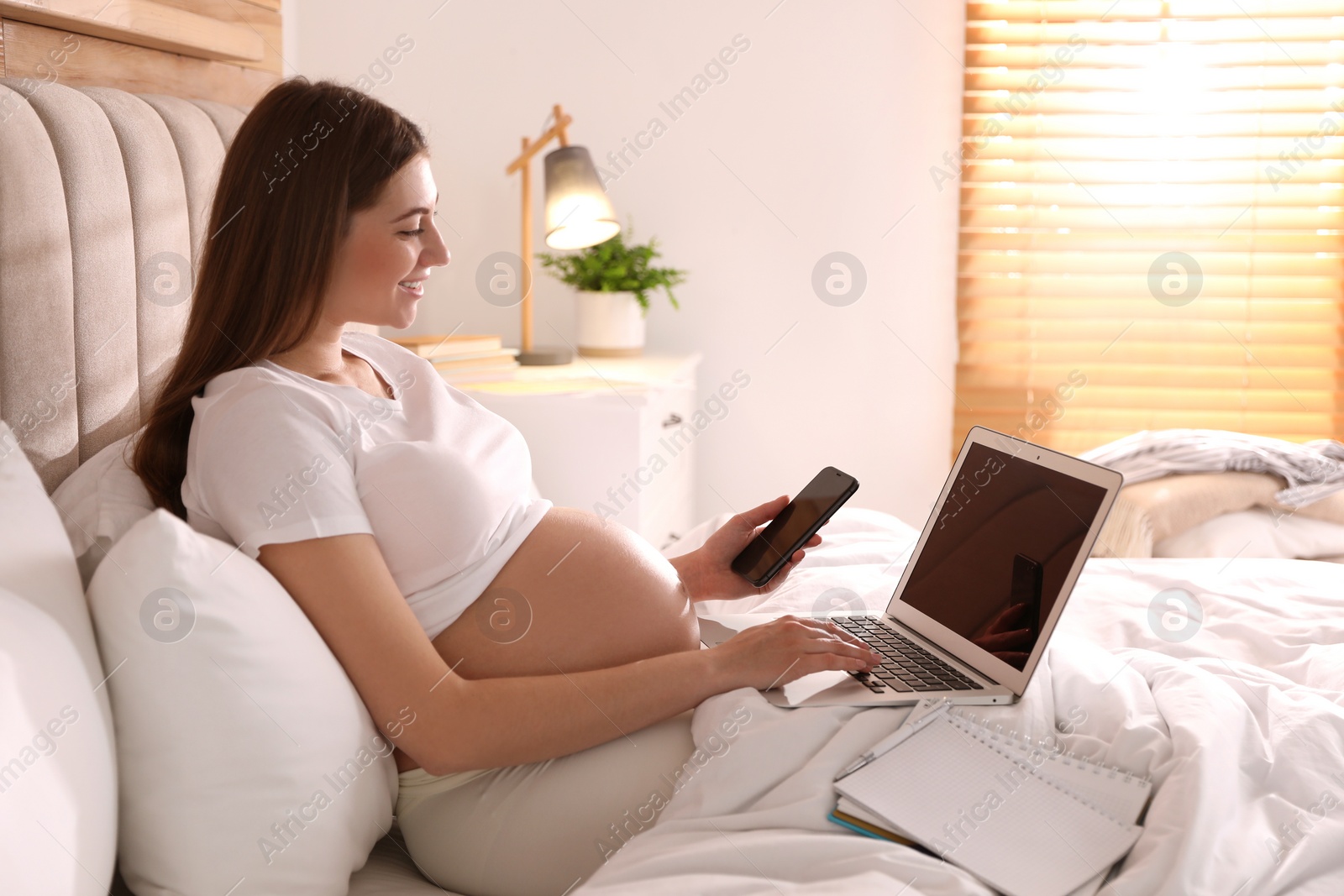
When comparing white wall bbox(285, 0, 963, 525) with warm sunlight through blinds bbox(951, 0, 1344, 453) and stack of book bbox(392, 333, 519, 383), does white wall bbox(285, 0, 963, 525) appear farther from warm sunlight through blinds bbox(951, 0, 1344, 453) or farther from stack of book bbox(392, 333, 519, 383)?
stack of book bbox(392, 333, 519, 383)

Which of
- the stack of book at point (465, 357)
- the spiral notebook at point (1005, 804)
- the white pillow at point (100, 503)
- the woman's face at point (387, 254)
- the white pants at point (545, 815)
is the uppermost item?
the woman's face at point (387, 254)

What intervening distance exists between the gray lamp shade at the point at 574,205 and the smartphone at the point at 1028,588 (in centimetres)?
158

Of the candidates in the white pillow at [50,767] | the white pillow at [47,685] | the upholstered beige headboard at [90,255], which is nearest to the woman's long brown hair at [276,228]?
the upholstered beige headboard at [90,255]

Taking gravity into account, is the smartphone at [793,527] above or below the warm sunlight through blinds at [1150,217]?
below

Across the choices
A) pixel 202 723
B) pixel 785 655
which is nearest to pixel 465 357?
pixel 785 655

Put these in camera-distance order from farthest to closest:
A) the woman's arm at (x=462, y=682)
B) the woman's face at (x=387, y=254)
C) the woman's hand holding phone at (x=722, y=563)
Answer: the woman's hand holding phone at (x=722, y=563), the woman's face at (x=387, y=254), the woman's arm at (x=462, y=682)

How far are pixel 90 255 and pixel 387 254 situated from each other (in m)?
0.35

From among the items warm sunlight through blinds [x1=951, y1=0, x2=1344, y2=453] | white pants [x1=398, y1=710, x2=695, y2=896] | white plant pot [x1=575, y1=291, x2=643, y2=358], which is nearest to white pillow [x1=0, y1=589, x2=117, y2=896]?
white pants [x1=398, y1=710, x2=695, y2=896]

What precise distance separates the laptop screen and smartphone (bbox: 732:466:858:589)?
0.48 ft

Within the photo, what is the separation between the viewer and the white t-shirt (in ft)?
2.98

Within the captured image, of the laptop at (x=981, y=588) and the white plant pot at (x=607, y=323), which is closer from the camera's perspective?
the laptop at (x=981, y=588)

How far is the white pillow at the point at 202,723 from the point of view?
0.78m

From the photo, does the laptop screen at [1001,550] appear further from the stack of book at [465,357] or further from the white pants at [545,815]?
the stack of book at [465,357]

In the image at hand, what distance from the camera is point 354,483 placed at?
A: 3.19ft
